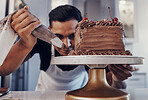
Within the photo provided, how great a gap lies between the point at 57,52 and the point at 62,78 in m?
0.50

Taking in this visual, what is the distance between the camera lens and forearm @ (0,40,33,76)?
79 cm

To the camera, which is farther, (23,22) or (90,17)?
(90,17)

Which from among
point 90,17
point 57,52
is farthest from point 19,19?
point 90,17

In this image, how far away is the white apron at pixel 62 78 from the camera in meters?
1.20

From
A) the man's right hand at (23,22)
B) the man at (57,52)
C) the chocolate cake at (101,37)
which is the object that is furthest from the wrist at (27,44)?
the chocolate cake at (101,37)

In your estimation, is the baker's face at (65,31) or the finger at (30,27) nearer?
the finger at (30,27)

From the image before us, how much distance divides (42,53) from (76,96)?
857 mm

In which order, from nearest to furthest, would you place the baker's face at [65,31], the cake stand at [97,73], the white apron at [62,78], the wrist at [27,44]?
the cake stand at [97,73], the wrist at [27,44], the baker's face at [65,31], the white apron at [62,78]

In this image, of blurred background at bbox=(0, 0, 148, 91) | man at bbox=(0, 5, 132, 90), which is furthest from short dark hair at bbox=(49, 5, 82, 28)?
blurred background at bbox=(0, 0, 148, 91)

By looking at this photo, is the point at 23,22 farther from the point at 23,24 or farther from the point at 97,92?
the point at 97,92

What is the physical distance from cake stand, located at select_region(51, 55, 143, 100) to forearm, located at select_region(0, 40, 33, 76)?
1.22ft

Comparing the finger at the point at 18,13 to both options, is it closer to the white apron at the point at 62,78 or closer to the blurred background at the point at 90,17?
the blurred background at the point at 90,17

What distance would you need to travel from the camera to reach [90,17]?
179cm

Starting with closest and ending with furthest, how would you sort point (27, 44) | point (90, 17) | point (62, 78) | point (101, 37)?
point (101, 37)
point (27, 44)
point (62, 78)
point (90, 17)
